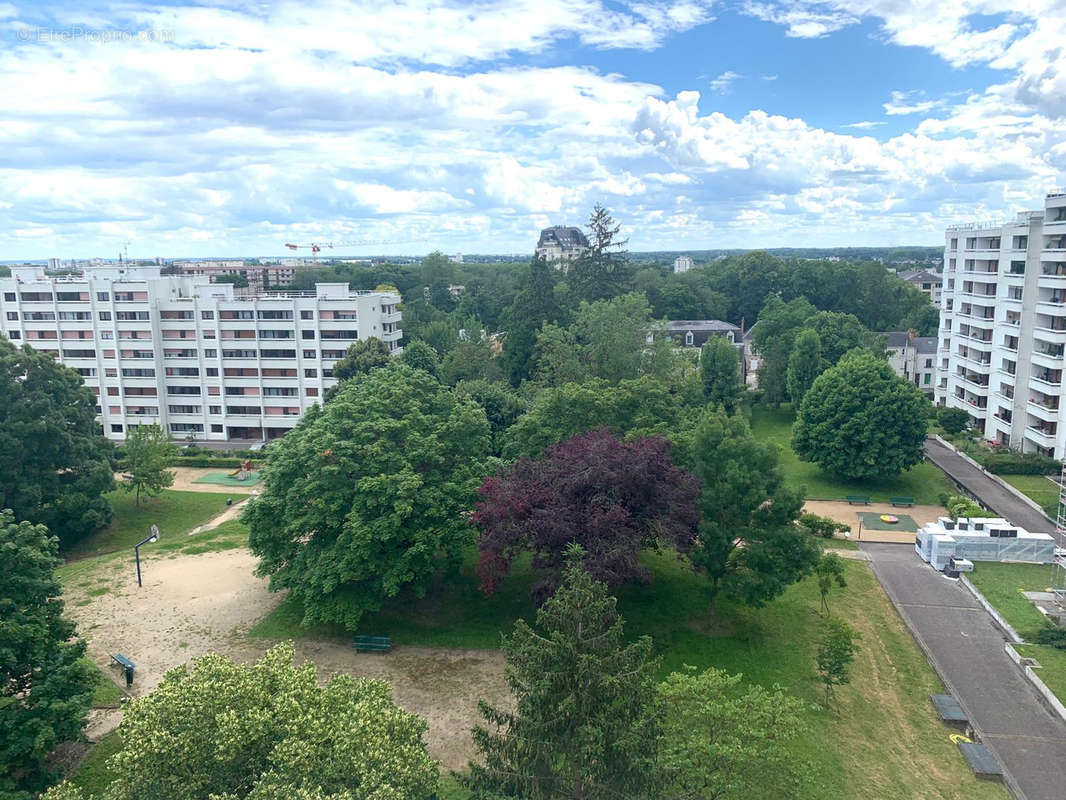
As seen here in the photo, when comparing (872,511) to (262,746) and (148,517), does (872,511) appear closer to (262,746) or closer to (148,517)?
(262,746)

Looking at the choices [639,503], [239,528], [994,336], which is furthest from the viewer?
[994,336]

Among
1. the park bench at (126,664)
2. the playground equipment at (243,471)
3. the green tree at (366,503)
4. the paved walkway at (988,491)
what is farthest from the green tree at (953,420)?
the park bench at (126,664)

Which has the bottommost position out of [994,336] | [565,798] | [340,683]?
[565,798]

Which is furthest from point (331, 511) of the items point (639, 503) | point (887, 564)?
point (887, 564)

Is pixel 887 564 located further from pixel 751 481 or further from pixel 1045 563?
pixel 751 481

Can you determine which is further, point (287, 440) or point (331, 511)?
point (287, 440)

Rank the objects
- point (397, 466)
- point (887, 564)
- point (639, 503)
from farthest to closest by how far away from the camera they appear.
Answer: point (887, 564), point (397, 466), point (639, 503)

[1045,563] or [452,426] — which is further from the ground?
[452,426]

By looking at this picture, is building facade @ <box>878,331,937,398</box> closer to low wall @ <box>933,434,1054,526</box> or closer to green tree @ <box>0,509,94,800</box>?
low wall @ <box>933,434,1054,526</box>
